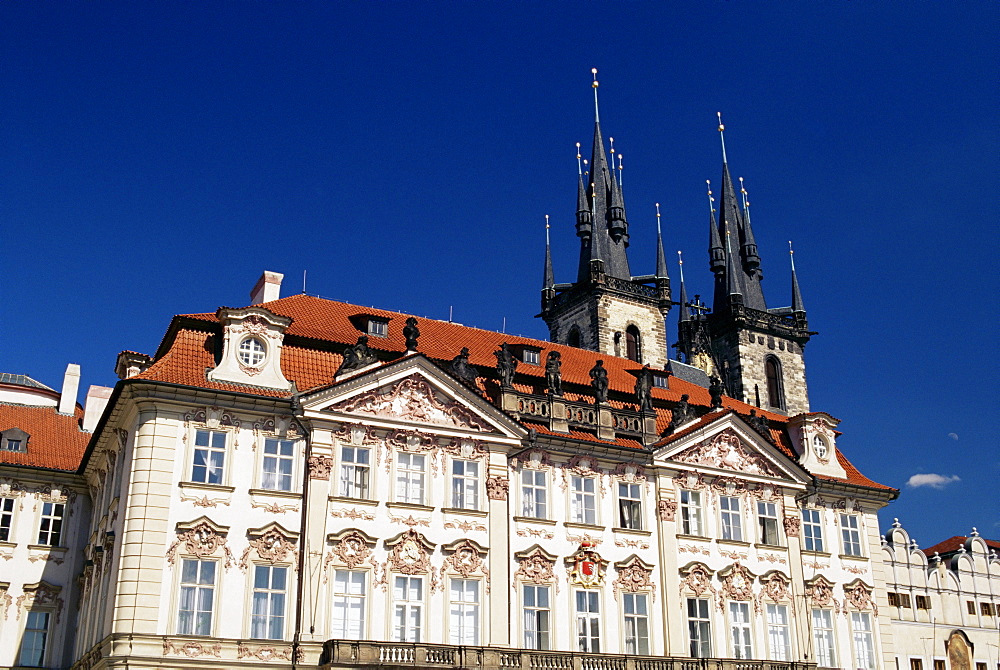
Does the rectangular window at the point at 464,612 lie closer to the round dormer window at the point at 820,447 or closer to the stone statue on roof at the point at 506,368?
the stone statue on roof at the point at 506,368

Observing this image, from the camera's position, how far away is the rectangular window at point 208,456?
3524 centimetres

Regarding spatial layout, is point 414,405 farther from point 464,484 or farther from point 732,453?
point 732,453

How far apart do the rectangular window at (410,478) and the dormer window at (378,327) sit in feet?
21.9

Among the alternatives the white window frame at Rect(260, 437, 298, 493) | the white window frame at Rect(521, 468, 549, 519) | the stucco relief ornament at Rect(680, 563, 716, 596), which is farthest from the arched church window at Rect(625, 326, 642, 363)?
the white window frame at Rect(260, 437, 298, 493)

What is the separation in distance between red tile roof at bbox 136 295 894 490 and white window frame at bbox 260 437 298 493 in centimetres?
161

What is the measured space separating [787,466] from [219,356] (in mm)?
23337

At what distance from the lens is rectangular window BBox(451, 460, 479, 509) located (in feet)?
127

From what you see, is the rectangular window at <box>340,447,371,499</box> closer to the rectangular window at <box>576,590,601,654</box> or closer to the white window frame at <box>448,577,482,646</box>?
the white window frame at <box>448,577,482,646</box>

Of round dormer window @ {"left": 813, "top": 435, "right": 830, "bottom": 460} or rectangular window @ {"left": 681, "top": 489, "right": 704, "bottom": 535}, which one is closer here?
rectangular window @ {"left": 681, "top": 489, "right": 704, "bottom": 535}

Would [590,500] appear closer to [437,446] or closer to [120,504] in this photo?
[437,446]

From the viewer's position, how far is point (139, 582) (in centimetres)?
3309

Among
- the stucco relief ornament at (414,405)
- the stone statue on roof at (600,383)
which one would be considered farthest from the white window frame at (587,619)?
the stone statue on roof at (600,383)

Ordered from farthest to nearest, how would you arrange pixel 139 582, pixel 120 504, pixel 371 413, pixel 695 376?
pixel 695 376, pixel 371 413, pixel 120 504, pixel 139 582

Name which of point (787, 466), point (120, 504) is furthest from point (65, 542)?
point (787, 466)
